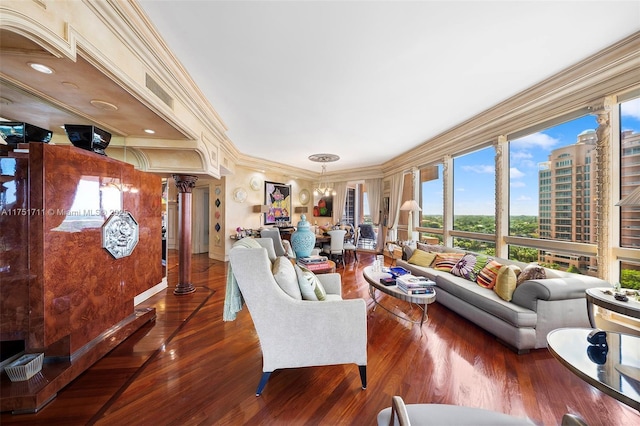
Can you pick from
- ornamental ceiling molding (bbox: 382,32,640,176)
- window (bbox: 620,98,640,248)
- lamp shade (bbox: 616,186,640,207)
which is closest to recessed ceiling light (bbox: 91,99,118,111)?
lamp shade (bbox: 616,186,640,207)

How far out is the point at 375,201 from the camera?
715 cm

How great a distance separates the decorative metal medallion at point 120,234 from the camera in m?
→ 2.01

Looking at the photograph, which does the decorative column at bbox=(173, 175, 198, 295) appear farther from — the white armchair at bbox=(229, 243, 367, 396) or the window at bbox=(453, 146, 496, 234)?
the window at bbox=(453, 146, 496, 234)

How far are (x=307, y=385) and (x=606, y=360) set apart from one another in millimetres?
1757

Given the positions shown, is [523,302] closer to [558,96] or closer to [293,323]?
[293,323]

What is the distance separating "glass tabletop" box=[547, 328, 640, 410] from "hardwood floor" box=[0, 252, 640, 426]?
0.51m

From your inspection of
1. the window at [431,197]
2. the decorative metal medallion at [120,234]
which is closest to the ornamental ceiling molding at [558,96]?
the window at [431,197]

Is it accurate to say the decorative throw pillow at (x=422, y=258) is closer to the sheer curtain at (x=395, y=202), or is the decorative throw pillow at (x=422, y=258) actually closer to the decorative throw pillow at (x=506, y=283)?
the decorative throw pillow at (x=506, y=283)

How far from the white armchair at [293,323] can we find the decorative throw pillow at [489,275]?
1.97m

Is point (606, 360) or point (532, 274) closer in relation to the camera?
point (606, 360)

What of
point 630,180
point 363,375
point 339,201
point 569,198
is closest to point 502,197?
point 569,198

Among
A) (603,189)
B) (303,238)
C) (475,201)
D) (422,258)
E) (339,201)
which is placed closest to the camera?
(603,189)

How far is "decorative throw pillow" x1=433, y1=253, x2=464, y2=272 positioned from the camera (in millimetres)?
3409

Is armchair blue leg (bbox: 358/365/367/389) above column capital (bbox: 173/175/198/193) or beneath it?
beneath
